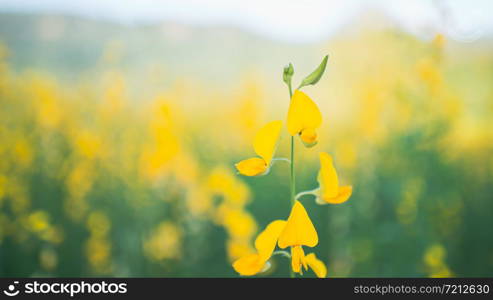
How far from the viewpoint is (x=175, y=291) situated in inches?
44.5

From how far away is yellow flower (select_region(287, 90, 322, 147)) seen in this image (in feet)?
1.88

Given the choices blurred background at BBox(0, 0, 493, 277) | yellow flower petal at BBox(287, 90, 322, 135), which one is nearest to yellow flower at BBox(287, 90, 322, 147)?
yellow flower petal at BBox(287, 90, 322, 135)

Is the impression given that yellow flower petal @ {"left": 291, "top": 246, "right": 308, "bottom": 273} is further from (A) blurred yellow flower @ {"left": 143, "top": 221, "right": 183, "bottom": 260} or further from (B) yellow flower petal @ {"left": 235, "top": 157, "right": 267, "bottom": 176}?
(A) blurred yellow flower @ {"left": 143, "top": 221, "right": 183, "bottom": 260}

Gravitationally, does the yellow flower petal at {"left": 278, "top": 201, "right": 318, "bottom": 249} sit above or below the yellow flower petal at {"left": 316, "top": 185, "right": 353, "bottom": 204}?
below

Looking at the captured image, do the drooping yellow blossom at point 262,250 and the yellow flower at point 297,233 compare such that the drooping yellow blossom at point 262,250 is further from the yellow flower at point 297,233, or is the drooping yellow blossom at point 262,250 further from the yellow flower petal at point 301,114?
the yellow flower petal at point 301,114

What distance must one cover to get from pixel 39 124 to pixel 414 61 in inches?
74.1

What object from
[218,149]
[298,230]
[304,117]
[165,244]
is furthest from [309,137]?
[218,149]

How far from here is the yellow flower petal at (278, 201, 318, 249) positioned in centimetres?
56

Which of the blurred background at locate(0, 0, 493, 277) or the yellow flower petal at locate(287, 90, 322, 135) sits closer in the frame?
the yellow flower petal at locate(287, 90, 322, 135)

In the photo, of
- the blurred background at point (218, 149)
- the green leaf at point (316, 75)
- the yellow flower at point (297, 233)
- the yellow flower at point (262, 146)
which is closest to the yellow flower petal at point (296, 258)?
the yellow flower at point (297, 233)

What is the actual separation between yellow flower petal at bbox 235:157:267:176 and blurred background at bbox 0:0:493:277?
2.68ft

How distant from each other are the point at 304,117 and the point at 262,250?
206mm

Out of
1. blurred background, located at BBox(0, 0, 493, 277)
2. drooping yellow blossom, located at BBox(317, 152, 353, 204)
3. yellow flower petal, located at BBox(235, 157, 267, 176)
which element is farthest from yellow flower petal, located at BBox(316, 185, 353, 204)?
blurred background, located at BBox(0, 0, 493, 277)

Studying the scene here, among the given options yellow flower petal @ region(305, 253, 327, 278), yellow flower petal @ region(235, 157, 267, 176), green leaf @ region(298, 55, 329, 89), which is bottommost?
yellow flower petal @ region(305, 253, 327, 278)
